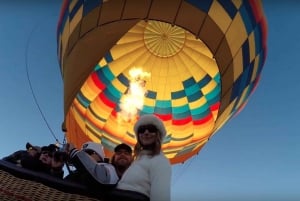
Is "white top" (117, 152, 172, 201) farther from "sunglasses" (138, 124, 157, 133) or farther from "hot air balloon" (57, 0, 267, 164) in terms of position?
"hot air balloon" (57, 0, 267, 164)

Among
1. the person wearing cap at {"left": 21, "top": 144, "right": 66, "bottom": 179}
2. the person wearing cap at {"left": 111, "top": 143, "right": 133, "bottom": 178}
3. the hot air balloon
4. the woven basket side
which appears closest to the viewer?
the woven basket side

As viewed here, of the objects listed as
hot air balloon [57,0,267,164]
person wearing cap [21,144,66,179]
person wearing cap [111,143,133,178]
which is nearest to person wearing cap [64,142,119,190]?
person wearing cap [21,144,66,179]

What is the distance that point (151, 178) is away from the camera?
145 centimetres

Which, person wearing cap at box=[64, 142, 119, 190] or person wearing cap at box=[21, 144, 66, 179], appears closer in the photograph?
person wearing cap at box=[64, 142, 119, 190]

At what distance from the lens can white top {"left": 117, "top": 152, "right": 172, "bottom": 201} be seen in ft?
4.49

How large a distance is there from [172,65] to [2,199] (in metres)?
6.24

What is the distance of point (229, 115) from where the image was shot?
625 cm

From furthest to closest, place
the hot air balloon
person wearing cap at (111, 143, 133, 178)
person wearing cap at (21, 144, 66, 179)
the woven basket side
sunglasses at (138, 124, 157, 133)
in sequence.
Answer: the hot air balloon
person wearing cap at (111, 143, 133, 178)
person wearing cap at (21, 144, 66, 179)
sunglasses at (138, 124, 157, 133)
the woven basket side

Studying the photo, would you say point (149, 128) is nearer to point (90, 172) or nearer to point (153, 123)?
point (153, 123)

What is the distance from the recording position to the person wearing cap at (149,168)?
4.54ft

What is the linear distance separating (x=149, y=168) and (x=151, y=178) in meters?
0.05

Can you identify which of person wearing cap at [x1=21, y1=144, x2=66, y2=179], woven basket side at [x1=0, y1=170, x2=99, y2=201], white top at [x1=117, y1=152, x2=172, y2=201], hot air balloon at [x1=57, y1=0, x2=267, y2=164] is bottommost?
woven basket side at [x1=0, y1=170, x2=99, y2=201]

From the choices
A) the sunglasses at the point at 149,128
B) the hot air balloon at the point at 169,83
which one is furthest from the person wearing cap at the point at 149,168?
the hot air balloon at the point at 169,83

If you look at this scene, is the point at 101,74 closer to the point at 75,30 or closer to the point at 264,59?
the point at 75,30
